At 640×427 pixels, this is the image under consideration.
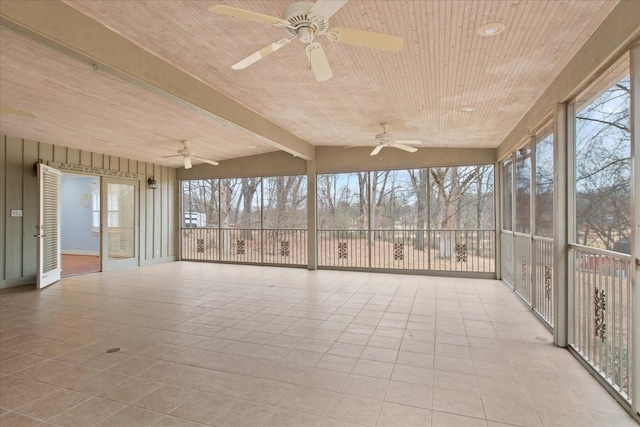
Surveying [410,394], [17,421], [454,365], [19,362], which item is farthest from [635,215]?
[19,362]

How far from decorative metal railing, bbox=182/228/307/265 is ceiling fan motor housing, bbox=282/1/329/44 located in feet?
21.2

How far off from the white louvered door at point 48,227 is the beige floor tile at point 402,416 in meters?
6.50

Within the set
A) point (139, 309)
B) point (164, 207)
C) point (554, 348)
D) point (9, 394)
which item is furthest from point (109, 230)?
point (554, 348)

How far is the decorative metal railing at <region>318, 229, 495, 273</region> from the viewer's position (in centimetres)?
705

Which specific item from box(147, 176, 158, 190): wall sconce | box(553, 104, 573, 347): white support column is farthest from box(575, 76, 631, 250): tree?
box(147, 176, 158, 190): wall sconce

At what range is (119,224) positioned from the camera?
833cm

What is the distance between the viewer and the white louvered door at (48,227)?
6.06m

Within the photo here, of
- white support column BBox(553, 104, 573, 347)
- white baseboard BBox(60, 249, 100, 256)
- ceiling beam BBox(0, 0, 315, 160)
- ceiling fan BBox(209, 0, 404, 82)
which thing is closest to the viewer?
ceiling fan BBox(209, 0, 404, 82)

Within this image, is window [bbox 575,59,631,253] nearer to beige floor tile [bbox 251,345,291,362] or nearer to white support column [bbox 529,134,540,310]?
white support column [bbox 529,134,540,310]

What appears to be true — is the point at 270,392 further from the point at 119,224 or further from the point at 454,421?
the point at 119,224

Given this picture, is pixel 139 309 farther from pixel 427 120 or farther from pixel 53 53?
pixel 427 120

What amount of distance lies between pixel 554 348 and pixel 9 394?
462 centimetres

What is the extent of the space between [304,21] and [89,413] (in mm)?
2963

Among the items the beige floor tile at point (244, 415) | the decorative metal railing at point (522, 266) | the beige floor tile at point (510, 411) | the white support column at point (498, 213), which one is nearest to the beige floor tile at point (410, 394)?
the beige floor tile at point (510, 411)
